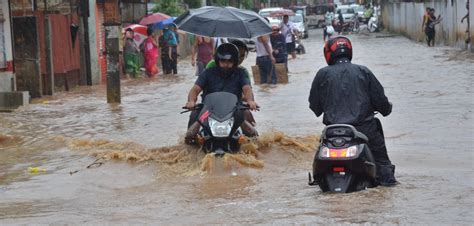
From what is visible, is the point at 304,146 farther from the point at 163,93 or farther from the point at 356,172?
the point at 163,93

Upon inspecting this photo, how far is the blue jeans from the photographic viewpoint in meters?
22.3

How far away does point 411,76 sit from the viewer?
79.6 ft

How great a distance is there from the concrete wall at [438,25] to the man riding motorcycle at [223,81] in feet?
69.7

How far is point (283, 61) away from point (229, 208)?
15599 millimetres

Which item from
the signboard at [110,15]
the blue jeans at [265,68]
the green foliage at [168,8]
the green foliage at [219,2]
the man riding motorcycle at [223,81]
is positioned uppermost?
the green foliage at [219,2]

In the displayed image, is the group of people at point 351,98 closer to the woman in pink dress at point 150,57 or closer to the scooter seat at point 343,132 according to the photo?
the scooter seat at point 343,132

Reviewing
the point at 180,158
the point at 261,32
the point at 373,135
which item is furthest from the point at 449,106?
the point at 373,135

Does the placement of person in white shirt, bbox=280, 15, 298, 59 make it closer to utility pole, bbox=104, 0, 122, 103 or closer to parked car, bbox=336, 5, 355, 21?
utility pole, bbox=104, 0, 122, 103

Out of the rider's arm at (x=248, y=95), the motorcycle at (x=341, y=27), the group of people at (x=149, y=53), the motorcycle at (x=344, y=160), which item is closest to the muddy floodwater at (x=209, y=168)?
the motorcycle at (x=344, y=160)

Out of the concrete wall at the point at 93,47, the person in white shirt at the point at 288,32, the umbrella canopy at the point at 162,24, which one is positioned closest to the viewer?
the concrete wall at the point at 93,47

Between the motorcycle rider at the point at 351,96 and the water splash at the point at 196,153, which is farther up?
the motorcycle rider at the point at 351,96

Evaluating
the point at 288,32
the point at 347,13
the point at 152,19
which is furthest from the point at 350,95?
the point at 347,13

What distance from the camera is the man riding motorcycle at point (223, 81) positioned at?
1099 cm

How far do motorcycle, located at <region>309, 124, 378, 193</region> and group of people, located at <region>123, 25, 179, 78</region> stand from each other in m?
20.5
